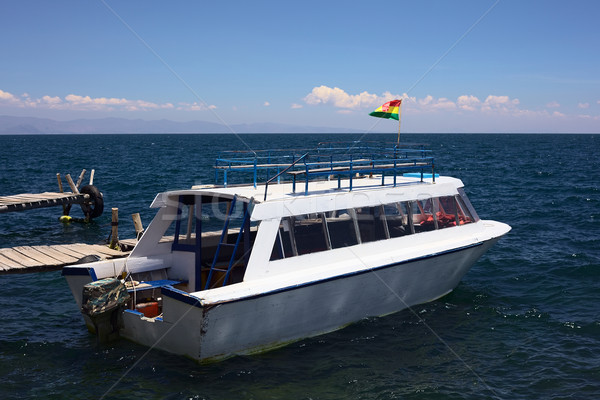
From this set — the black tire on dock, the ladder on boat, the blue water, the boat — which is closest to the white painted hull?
the boat

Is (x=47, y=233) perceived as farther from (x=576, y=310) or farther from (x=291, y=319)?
(x=576, y=310)

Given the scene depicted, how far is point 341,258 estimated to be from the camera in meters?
12.5

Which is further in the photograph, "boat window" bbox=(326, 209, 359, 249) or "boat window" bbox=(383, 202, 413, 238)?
"boat window" bbox=(383, 202, 413, 238)

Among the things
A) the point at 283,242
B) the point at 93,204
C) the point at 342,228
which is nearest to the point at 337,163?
the point at 342,228

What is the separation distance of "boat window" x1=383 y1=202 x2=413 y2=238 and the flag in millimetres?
3410

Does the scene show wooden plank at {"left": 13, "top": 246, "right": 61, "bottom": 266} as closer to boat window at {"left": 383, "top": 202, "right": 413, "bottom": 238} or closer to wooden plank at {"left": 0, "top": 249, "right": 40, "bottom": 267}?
wooden plank at {"left": 0, "top": 249, "right": 40, "bottom": 267}

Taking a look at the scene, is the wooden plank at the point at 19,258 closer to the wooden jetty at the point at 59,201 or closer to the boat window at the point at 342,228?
the boat window at the point at 342,228

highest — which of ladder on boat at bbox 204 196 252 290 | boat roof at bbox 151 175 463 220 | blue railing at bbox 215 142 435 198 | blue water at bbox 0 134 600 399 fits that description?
blue railing at bbox 215 142 435 198

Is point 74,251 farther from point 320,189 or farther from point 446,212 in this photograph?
point 446,212

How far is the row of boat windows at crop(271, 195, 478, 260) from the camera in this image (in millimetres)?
12039

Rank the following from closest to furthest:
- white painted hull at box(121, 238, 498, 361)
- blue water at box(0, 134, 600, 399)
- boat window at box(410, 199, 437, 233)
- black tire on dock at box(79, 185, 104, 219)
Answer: white painted hull at box(121, 238, 498, 361) → blue water at box(0, 134, 600, 399) → boat window at box(410, 199, 437, 233) → black tire on dock at box(79, 185, 104, 219)

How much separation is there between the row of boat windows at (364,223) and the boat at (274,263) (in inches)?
1.1

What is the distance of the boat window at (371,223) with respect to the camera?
13156 mm

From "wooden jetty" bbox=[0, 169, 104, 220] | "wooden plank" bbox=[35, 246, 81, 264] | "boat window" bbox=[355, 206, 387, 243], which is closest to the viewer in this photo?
"boat window" bbox=[355, 206, 387, 243]
